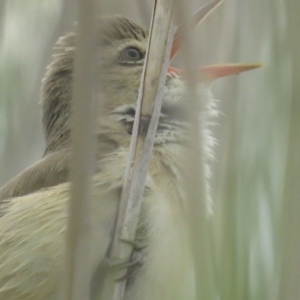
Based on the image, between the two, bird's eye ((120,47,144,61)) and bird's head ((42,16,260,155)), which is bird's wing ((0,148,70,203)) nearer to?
bird's head ((42,16,260,155))

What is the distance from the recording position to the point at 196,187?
34.3 inches

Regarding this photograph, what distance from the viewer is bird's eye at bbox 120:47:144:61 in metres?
1.84

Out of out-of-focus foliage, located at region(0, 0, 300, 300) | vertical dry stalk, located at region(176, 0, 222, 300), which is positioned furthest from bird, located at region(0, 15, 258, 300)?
vertical dry stalk, located at region(176, 0, 222, 300)

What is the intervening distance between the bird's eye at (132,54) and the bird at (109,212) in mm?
Answer: 128

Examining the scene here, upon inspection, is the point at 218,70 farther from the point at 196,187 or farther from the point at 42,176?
the point at 196,187

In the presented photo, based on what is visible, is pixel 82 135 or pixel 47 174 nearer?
pixel 82 135

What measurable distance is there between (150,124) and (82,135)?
10.4 inches

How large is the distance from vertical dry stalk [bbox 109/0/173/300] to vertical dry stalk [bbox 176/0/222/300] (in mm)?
199

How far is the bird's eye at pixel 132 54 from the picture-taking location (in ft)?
6.04

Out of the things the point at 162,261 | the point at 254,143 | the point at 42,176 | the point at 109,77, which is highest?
the point at 109,77

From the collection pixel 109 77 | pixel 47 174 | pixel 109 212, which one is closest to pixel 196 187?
pixel 109 212

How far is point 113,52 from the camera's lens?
6.05 feet

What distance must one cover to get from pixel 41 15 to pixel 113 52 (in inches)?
10.1

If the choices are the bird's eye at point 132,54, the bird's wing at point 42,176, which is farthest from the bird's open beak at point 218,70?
the bird's wing at point 42,176
